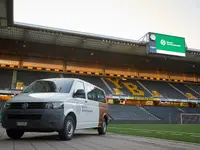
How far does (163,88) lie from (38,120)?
32429 millimetres

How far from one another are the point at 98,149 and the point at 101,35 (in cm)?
2439

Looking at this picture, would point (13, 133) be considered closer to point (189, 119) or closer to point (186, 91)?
point (189, 119)

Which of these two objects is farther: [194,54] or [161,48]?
[194,54]

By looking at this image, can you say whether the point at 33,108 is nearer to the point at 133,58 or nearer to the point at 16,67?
the point at 16,67

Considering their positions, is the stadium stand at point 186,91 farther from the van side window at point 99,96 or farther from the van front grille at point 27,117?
the van front grille at point 27,117

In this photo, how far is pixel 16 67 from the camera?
30.7 m

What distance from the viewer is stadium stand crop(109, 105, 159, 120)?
90.8ft

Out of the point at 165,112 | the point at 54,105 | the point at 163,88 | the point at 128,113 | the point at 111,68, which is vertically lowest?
the point at 165,112

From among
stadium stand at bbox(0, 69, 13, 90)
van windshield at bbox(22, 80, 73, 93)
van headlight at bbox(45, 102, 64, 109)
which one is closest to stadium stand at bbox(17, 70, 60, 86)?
stadium stand at bbox(0, 69, 13, 90)

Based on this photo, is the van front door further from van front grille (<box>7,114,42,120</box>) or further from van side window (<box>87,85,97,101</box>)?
van front grille (<box>7,114,42,120</box>)

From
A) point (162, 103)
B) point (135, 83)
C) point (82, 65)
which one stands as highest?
point (82, 65)

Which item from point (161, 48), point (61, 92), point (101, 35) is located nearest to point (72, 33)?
point (101, 35)

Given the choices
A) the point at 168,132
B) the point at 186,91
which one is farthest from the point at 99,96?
the point at 186,91

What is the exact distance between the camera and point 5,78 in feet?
97.0
